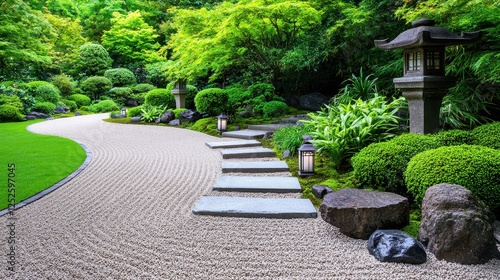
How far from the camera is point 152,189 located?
5219 millimetres

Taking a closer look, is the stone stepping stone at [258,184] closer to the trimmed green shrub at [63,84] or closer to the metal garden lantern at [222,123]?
the metal garden lantern at [222,123]

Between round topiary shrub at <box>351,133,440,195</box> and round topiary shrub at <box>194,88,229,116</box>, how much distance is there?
7.40m

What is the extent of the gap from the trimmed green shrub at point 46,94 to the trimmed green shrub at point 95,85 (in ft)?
11.7

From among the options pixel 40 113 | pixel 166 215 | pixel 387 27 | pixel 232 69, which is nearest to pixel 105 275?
pixel 166 215

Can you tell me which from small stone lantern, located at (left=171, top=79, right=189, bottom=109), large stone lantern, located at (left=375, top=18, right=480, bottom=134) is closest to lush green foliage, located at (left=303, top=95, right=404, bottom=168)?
large stone lantern, located at (left=375, top=18, right=480, bottom=134)

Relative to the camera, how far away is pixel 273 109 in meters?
10.8

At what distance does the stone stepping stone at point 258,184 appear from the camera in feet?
16.2

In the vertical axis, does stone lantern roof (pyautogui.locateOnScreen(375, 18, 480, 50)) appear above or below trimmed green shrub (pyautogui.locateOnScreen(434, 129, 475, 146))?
above

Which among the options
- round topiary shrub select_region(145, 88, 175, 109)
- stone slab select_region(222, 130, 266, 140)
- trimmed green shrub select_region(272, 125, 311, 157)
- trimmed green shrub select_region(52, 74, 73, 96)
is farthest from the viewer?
trimmed green shrub select_region(52, 74, 73, 96)

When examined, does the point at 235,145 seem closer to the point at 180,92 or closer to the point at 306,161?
the point at 306,161

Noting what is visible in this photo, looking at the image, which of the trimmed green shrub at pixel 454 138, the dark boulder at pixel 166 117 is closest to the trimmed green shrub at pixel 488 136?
the trimmed green shrub at pixel 454 138

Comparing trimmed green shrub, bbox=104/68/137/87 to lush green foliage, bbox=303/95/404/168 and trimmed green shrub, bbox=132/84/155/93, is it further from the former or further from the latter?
lush green foliage, bbox=303/95/404/168

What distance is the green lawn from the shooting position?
522cm

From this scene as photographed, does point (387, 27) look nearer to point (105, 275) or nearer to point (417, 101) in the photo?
point (417, 101)
